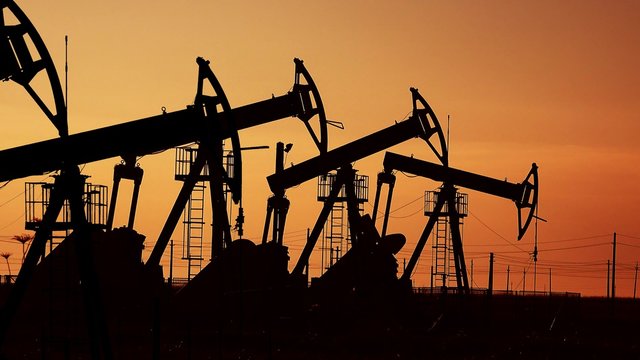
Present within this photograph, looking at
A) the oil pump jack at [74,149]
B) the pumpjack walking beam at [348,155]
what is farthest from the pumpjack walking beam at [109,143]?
the pumpjack walking beam at [348,155]

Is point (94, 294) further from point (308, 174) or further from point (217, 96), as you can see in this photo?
point (308, 174)

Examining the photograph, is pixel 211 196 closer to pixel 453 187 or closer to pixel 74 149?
pixel 74 149

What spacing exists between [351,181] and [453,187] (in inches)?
155

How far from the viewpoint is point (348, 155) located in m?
33.0

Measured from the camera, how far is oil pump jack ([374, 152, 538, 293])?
34.7 meters

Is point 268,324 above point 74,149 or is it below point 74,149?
below

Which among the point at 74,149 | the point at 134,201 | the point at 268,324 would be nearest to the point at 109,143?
the point at 74,149

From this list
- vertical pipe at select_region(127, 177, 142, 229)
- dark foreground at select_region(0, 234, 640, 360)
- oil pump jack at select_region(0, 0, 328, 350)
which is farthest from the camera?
→ vertical pipe at select_region(127, 177, 142, 229)

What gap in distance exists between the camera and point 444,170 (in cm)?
3541

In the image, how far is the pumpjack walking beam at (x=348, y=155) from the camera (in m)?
32.1

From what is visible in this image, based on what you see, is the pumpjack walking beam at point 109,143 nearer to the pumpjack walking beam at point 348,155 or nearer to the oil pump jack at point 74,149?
the oil pump jack at point 74,149

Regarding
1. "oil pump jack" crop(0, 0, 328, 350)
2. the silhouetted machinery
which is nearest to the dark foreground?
the silhouetted machinery

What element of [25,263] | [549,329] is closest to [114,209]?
[549,329]

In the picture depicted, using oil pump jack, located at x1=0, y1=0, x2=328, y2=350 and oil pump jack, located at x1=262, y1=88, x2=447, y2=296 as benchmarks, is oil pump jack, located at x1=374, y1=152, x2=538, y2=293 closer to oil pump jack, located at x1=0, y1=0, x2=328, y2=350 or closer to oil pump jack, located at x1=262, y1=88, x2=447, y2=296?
oil pump jack, located at x1=262, y1=88, x2=447, y2=296
